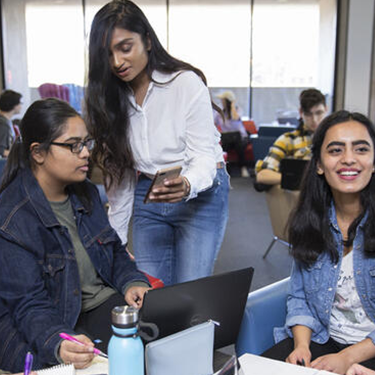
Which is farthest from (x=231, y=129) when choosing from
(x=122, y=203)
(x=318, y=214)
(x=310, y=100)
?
(x=318, y=214)

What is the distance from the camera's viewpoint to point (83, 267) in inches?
71.2

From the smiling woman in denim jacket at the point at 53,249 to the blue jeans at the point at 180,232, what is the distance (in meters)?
0.14

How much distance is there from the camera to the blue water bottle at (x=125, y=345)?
892 millimetres

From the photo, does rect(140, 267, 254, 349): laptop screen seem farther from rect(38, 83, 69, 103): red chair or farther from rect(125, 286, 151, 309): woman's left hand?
rect(38, 83, 69, 103): red chair

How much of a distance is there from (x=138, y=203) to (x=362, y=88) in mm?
7251

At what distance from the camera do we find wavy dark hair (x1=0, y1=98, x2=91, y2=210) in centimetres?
176

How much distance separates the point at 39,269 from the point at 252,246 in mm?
3506

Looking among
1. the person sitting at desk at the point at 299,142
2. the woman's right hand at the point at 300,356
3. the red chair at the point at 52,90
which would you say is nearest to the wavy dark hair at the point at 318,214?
the woman's right hand at the point at 300,356

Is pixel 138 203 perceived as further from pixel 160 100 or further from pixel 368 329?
pixel 368 329

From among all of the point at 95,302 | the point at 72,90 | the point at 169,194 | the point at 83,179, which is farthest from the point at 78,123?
the point at 72,90

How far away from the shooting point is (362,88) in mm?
8344

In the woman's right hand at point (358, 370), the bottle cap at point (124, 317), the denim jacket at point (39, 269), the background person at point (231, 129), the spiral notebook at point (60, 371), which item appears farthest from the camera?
the background person at point (231, 129)

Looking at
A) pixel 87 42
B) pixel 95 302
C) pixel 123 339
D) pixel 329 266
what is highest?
pixel 87 42

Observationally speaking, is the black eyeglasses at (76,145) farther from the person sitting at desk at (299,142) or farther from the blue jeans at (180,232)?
the person sitting at desk at (299,142)
